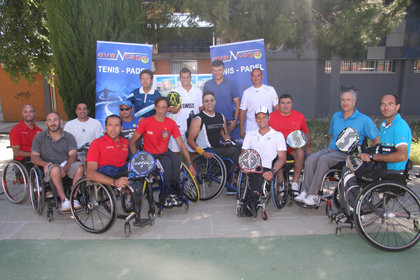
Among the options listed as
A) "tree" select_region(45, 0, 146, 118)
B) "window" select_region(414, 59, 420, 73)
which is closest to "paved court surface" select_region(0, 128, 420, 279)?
"tree" select_region(45, 0, 146, 118)

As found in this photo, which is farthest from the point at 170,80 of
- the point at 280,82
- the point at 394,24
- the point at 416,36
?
the point at 416,36

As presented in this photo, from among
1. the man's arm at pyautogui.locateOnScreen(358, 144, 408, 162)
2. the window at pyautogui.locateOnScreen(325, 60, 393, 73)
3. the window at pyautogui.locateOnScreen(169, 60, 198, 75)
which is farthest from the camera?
the window at pyautogui.locateOnScreen(169, 60, 198, 75)

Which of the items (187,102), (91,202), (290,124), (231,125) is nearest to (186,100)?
(187,102)

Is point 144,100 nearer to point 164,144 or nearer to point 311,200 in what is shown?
point 164,144

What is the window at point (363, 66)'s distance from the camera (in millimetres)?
14297

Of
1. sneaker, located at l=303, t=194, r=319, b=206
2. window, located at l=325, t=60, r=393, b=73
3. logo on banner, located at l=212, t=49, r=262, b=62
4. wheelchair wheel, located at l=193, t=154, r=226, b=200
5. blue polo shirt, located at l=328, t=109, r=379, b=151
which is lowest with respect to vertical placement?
sneaker, located at l=303, t=194, r=319, b=206

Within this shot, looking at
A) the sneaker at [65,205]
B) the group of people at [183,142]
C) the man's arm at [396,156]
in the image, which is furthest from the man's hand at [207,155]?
the man's arm at [396,156]

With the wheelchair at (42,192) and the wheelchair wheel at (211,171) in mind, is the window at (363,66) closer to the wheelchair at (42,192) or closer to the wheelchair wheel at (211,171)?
the wheelchair wheel at (211,171)

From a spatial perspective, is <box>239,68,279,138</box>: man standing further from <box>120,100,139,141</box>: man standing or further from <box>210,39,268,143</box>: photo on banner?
<box>120,100,139,141</box>: man standing

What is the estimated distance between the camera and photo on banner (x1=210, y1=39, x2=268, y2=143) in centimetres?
596

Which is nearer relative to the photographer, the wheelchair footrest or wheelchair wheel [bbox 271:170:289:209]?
the wheelchair footrest

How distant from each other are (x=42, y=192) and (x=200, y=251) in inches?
82.8

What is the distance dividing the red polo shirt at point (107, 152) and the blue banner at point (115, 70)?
Result: 84.7 inches

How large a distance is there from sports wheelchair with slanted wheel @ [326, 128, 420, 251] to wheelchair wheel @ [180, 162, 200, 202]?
166 centimetres
